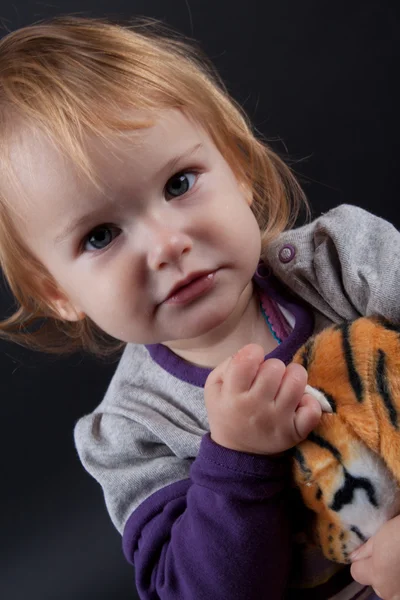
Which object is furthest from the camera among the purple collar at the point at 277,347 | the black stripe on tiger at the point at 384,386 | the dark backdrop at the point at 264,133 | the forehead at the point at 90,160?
the dark backdrop at the point at 264,133

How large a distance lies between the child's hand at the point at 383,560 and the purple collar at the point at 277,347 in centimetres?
24

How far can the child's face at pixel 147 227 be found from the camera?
0.66 m

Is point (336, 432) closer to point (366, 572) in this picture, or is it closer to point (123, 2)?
point (366, 572)

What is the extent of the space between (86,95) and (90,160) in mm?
69

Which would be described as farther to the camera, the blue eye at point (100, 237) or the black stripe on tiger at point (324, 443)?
the blue eye at point (100, 237)

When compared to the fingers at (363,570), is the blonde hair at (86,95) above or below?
above

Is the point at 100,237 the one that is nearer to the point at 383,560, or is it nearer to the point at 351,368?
the point at 351,368

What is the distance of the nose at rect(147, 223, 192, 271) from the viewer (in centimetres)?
66

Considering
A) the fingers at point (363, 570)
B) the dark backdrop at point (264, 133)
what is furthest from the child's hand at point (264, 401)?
the dark backdrop at point (264, 133)

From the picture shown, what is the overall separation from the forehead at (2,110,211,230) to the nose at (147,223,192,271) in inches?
1.9

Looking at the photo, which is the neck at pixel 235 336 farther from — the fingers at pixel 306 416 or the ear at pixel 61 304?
the fingers at pixel 306 416

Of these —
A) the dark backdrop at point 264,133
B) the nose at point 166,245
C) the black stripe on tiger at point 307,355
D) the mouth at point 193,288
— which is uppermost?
the nose at point 166,245

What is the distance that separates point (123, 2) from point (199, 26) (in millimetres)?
124

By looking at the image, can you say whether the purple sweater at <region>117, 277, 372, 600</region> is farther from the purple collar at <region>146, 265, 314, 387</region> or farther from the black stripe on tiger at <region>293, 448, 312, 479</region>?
the purple collar at <region>146, 265, 314, 387</region>
